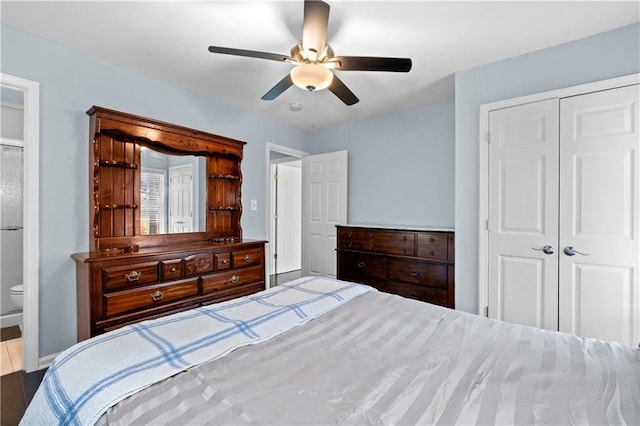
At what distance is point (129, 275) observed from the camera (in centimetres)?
239

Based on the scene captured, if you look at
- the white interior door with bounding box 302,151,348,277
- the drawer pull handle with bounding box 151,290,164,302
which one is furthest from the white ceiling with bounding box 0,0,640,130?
the drawer pull handle with bounding box 151,290,164,302

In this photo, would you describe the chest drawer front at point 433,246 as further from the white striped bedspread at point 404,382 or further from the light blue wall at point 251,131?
the white striped bedspread at point 404,382

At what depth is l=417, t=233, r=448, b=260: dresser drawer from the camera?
3.22 m

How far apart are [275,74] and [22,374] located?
3.14m

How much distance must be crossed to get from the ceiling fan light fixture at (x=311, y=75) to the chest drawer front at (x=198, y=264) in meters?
1.76

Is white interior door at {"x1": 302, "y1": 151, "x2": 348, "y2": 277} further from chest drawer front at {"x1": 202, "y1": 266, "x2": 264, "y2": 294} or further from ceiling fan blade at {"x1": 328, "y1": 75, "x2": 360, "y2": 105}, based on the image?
ceiling fan blade at {"x1": 328, "y1": 75, "x2": 360, "y2": 105}

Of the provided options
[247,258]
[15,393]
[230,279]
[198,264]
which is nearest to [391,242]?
[247,258]

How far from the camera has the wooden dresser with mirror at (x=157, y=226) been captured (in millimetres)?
2354

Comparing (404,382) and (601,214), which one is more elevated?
(601,214)

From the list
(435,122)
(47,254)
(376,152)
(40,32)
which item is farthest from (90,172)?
(435,122)

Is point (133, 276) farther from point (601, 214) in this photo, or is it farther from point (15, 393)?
point (601, 214)

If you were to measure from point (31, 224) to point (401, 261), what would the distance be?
3.32 meters

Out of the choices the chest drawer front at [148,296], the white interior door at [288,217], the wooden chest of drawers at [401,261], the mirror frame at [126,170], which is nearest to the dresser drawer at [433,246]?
the wooden chest of drawers at [401,261]

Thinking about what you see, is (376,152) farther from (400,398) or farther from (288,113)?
(400,398)
